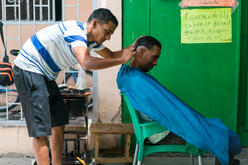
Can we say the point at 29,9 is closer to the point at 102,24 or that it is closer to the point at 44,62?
the point at 44,62

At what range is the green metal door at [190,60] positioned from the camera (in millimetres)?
3576

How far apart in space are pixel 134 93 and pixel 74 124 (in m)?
1.50

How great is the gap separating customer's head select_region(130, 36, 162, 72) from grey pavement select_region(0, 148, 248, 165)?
1.35 meters

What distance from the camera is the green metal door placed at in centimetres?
358

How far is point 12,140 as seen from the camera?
364cm

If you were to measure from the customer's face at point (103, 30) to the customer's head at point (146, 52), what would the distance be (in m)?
0.25

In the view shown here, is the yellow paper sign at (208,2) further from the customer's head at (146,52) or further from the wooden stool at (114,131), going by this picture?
the wooden stool at (114,131)

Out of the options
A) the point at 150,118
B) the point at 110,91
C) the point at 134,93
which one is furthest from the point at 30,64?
the point at 110,91

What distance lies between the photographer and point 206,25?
11.8 ft

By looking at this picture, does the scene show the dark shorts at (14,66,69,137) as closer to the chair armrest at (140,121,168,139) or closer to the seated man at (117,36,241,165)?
the seated man at (117,36,241,165)

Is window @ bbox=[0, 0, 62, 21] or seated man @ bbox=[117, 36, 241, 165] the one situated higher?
window @ bbox=[0, 0, 62, 21]

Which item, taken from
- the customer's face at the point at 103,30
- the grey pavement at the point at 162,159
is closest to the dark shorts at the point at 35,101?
the customer's face at the point at 103,30

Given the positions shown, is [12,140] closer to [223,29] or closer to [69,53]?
[69,53]

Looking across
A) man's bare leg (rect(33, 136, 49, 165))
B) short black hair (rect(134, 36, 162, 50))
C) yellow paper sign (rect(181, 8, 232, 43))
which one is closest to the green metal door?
yellow paper sign (rect(181, 8, 232, 43))
